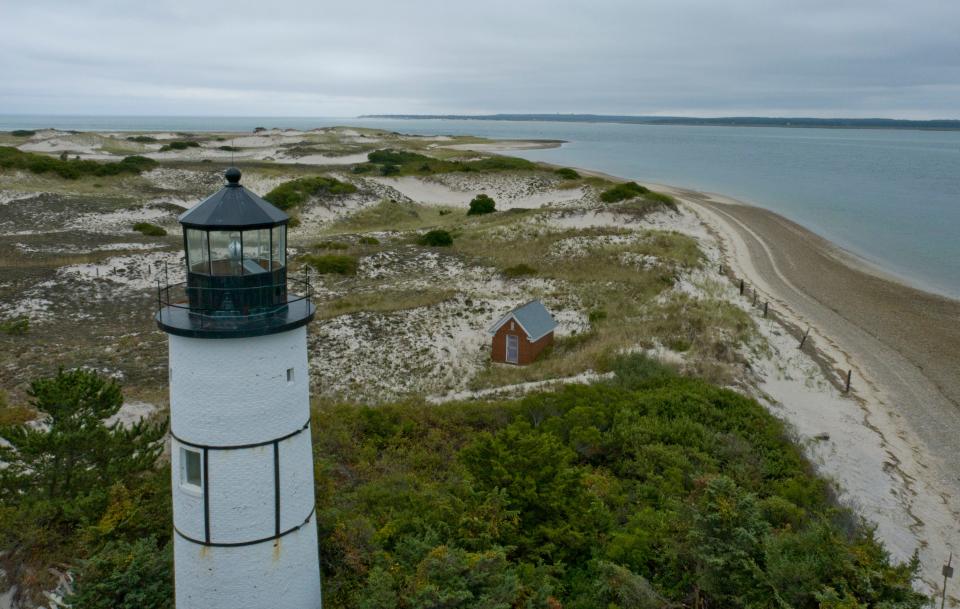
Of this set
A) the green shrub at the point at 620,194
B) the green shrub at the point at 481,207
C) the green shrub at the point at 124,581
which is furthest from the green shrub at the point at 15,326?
the green shrub at the point at 620,194

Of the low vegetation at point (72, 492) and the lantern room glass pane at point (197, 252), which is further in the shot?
the low vegetation at point (72, 492)

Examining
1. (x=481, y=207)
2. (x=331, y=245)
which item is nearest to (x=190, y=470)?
(x=331, y=245)

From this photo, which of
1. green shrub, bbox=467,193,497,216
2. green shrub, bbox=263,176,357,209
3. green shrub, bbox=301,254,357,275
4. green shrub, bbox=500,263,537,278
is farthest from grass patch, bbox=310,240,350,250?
green shrub, bbox=467,193,497,216

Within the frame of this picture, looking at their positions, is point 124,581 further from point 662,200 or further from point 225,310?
point 662,200

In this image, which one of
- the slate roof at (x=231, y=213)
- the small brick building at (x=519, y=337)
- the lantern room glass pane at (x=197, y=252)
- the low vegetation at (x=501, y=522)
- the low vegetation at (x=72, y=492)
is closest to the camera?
the slate roof at (x=231, y=213)

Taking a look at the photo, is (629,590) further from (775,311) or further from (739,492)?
(775,311)

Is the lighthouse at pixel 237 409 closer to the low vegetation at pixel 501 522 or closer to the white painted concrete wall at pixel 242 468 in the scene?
the white painted concrete wall at pixel 242 468

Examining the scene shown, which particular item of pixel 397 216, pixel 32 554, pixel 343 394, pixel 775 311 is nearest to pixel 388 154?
pixel 397 216

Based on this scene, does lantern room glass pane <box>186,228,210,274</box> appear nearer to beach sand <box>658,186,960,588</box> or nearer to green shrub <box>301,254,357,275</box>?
beach sand <box>658,186,960,588</box>
